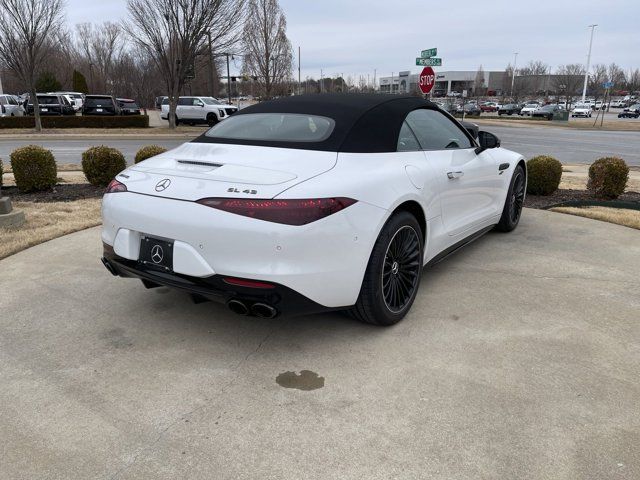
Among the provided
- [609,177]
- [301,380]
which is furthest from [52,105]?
[301,380]

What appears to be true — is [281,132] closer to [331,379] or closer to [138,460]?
[331,379]

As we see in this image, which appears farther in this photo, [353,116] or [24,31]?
[24,31]

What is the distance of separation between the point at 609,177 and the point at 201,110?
79.9 ft

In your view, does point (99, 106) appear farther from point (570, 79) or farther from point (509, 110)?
point (570, 79)

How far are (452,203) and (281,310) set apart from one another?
190 cm

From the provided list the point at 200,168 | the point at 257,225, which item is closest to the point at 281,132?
the point at 200,168

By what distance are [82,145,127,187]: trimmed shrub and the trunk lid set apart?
4.92 meters

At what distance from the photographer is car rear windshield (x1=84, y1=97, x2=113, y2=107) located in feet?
90.5

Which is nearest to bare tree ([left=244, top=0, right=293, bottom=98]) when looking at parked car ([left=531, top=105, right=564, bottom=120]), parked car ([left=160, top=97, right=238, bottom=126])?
parked car ([left=160, top=97, right=238, bottom=126])

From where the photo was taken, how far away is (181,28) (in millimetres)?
21828

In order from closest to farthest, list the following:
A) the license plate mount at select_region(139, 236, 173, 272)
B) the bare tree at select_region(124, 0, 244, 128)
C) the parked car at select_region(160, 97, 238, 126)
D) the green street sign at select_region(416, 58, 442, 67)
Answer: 1. the license plate mount at select_region(139, 236, 173, 272)
2. the green street sign at select_region(416, 58, 442, 67)
3. the bare tree at select_region(124, 0, 244, 128)
4. the parked car at select_region(160, 97, 238, 126)

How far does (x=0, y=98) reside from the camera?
104 feet

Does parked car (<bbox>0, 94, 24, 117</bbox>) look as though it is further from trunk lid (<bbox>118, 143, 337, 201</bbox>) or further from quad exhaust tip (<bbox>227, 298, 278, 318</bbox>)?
quad exhaust tip (<bbox>227, 298, 278, 318</bbox>)

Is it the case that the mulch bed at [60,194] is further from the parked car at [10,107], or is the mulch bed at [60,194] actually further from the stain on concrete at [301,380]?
the parked car at [10,107]
